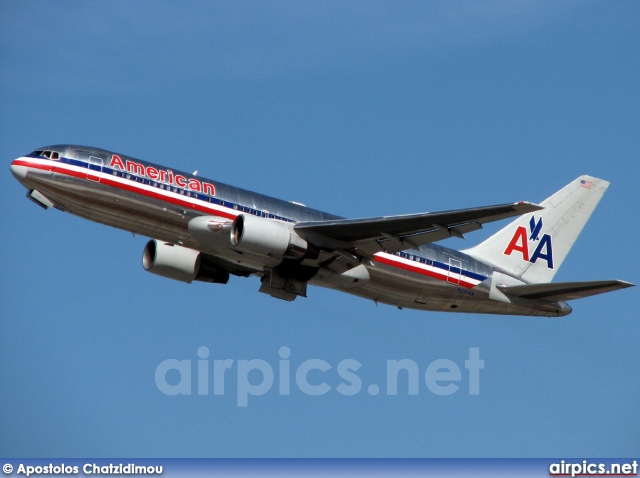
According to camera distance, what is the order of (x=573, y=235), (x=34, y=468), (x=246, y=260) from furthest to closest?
(x=573, y=235) < (x=246, y=260) < (x=34, y=468)

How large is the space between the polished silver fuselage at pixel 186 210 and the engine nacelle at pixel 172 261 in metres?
1.03

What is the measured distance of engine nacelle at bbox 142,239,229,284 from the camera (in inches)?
2056

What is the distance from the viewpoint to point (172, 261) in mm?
52438

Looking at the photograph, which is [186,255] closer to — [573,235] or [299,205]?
[299,205]

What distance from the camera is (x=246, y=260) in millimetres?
49562

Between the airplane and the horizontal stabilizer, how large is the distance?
0.06m

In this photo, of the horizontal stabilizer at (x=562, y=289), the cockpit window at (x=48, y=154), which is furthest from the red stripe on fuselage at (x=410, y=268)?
the cockpit window at (x=48, y=154)

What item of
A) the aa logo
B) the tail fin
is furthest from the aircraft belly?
the aa logo

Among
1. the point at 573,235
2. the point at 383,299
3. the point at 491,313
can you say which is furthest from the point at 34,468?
the point at 573,235

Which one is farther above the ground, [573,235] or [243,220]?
[573,235]

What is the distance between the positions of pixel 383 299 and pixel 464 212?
8692mm

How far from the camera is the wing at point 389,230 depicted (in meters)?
46.3

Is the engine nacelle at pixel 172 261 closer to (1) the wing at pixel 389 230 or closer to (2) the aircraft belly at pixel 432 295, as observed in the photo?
(1) the wing at pixel 389 230

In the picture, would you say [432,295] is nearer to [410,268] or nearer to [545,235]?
[410,268]
